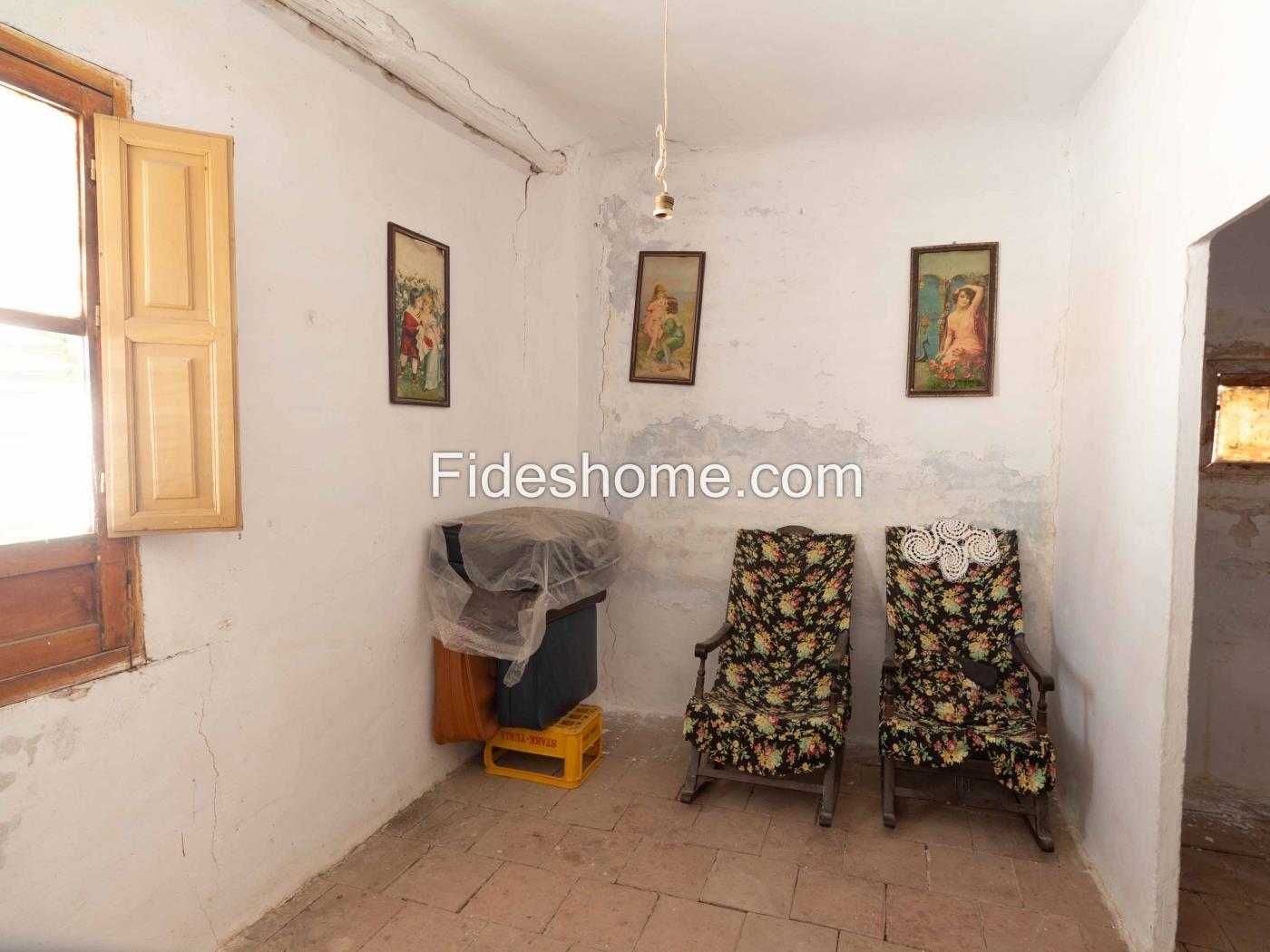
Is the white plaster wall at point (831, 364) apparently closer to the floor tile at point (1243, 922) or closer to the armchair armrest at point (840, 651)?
the armchair armrest at point (840, 651)

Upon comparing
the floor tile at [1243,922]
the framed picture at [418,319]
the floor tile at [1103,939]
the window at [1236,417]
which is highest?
the framed picture at [418,319]

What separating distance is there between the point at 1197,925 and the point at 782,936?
1.40 m

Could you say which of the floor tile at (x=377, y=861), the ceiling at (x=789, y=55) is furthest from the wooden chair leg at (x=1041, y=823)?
the ceiling at (x=789, y=55)

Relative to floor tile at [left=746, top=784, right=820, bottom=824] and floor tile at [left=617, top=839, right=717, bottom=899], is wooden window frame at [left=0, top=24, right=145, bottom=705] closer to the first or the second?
floor tile at [left=617, top=839, right=717, bottom=899]

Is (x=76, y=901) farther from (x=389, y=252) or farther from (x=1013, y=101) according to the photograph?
(x=1013, y=101)

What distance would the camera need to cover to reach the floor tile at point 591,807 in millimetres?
3281

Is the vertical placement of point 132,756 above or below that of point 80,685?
below

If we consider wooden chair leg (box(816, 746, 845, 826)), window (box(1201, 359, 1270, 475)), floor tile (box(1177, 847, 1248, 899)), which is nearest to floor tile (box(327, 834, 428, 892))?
wooden chair leg (box(816, 746, 845, 826))

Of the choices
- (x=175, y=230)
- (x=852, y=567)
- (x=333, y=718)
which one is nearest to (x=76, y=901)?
(x=333, y=718)

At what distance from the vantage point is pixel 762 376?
13.7 ft

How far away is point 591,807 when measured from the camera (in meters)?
3.41

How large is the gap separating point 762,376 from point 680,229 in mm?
949

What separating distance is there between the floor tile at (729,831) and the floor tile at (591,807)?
1.14ft

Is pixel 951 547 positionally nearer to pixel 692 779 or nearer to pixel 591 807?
pixel 692 779
